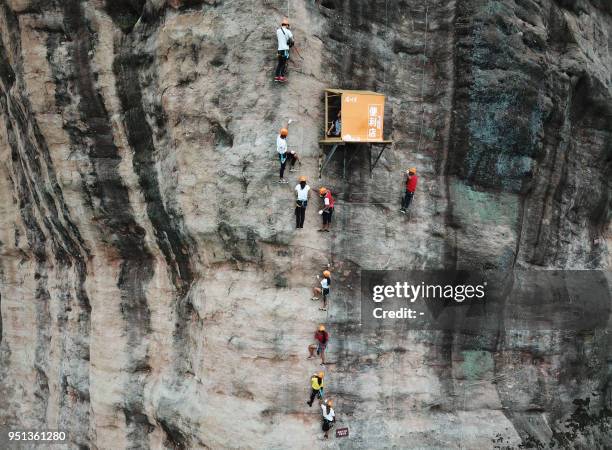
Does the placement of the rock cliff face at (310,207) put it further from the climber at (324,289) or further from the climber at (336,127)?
the climber at (336,127)

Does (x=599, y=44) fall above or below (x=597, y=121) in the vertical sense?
above

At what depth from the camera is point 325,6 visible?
50.6ft

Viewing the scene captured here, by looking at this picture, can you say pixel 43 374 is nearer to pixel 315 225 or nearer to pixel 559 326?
pixel 315 225

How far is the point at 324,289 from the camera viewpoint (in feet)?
50.3

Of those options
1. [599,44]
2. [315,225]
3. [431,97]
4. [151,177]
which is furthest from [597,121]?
[151,177]

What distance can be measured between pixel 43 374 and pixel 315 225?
45.1 feet

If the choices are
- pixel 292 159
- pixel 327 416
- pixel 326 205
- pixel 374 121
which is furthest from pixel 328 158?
pixel 327 416

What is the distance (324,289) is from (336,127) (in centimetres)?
428

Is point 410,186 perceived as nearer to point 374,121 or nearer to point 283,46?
point 374,121

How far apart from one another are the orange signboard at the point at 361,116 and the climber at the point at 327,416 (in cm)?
695

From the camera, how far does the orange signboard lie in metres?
14.6

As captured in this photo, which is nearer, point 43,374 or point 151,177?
point 151,177

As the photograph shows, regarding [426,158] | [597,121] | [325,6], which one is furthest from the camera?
[597,121]

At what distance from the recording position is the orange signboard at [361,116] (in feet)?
47.8
